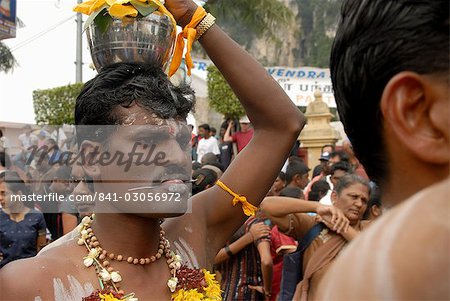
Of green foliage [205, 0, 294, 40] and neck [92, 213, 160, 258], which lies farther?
green foliage [205, 0, 294, 40]

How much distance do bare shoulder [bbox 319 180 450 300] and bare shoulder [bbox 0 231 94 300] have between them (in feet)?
4.76

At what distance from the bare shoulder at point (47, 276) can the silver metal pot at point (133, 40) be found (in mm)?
726

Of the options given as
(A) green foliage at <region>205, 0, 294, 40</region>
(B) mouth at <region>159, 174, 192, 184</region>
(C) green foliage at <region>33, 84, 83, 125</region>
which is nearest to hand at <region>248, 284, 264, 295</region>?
(B) mouth at <region>159, 174, 192, 184</region>

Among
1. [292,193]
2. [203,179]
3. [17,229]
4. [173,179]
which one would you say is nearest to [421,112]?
[173,179]

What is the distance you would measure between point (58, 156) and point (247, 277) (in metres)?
2.83

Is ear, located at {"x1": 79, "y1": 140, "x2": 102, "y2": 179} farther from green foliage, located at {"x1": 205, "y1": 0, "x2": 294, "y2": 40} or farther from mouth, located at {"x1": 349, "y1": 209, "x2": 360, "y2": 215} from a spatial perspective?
green foliage, located at {"x1": 205, "y1": 0, "x2": 294, "y2": 40}

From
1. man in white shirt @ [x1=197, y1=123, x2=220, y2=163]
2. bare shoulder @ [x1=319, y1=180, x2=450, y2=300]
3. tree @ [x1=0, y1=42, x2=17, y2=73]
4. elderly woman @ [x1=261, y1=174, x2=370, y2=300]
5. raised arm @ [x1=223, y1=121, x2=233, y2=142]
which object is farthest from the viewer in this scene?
tree @ [x1=0, y1=42, x2=17, y2=73]

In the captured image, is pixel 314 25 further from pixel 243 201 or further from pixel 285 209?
pixel 243 201

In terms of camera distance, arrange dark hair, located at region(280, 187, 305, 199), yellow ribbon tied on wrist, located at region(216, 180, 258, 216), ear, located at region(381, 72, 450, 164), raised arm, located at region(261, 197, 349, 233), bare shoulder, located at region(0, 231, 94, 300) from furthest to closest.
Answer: dark hair, located at region(280, 187, 305, 199), raised arm, located at region(261, 197, 349, 233), yellow ribbon tied on wrist, located at region(216, 180, 258, 216), bare shoulder, located at region(0, 231, 94, 300), ear, located at region(381, 72, 450, 164)

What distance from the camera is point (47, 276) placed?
2.03 m

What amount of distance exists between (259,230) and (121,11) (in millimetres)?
3323

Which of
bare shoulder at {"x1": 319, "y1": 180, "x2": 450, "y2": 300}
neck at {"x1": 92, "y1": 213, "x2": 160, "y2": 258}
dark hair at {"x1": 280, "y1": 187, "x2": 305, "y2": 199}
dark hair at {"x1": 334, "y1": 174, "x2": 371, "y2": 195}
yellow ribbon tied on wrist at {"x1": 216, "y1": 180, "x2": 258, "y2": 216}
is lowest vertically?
dark hair at {"x1": 280, "y1": 187, "x2": 305, "y2": 199}

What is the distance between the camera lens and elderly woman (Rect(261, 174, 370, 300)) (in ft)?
14.7

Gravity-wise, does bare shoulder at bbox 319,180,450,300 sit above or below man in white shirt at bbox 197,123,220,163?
above
